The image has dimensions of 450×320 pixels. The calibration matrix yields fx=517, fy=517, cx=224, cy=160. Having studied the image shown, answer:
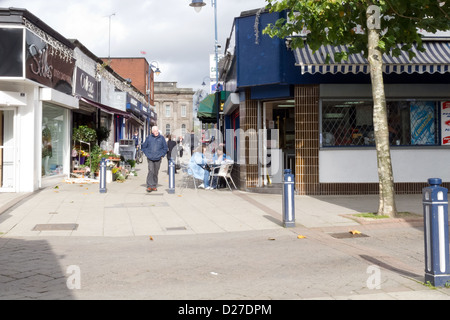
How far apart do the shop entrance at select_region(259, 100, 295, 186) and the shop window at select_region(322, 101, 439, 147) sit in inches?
61.9

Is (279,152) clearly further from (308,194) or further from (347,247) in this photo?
(347,247)

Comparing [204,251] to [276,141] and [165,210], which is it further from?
[276,141]

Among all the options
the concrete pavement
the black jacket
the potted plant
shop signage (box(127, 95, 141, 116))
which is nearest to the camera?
the concrete pavement

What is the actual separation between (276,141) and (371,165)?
305 cm

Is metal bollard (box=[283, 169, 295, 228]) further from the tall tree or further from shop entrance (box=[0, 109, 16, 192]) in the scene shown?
shop entrance (box=[0, 109, 16, 192])

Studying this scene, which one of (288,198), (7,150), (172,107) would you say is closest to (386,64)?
(288,198)

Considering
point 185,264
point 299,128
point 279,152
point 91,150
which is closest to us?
point 185,264

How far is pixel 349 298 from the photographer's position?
4.54 meters

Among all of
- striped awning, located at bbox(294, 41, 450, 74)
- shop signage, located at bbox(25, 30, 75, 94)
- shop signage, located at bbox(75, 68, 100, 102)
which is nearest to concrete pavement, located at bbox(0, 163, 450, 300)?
striped awning, located at bbox(294, 41, 450, 74)

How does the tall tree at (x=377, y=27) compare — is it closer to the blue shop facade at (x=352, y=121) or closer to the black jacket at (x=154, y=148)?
the blue shop facade at (x=352, y=121)

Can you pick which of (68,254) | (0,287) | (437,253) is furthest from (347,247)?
(0,287)

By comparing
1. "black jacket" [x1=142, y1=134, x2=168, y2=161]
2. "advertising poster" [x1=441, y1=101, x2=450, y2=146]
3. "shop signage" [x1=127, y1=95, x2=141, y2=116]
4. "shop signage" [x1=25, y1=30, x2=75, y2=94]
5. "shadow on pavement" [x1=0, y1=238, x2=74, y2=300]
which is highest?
"shop signage" [x1=127, y1=95, x2=141, y2=116]

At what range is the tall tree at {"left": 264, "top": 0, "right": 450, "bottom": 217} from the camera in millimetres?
9688
